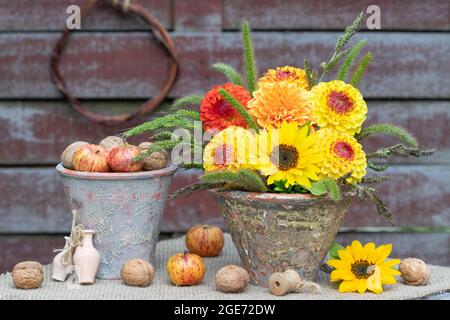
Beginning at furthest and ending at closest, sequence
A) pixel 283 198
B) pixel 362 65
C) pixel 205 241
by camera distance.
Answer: pixel 205 241
pixel 362 65
pixel 283 198

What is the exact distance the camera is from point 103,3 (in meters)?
2.13

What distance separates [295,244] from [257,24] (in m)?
1.08

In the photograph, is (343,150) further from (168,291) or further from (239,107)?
(168,291)

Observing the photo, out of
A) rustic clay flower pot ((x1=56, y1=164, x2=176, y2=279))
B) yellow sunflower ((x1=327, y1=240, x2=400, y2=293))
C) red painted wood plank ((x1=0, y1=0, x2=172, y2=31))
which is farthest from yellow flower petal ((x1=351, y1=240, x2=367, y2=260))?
red painted wood plank ((x1=0, y1=0, x2=172, y2=31))

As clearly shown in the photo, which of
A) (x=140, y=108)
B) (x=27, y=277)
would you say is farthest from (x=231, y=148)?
(x=140, y=108)

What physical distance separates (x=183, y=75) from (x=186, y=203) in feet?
1.18

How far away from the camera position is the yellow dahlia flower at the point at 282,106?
117 centimetres

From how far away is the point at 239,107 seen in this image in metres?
1.16

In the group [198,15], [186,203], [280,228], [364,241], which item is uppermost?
[198,15]

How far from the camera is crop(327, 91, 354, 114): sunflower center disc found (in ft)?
3.83

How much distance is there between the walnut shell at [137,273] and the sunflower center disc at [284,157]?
0.88 ft

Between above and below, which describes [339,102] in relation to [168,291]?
above

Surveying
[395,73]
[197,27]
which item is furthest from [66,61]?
[395,73]

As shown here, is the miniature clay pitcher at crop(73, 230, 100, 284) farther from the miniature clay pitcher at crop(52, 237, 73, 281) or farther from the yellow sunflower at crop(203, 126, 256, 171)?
the yellow sunflower at crop(203, 126, 256, 171)
